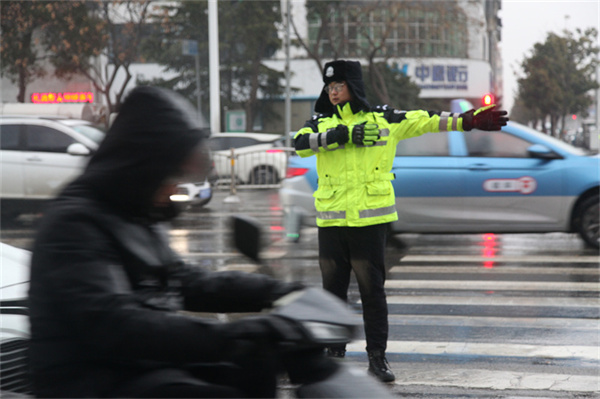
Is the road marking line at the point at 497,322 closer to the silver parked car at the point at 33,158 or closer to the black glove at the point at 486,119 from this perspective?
the black glove at the point at 486,119

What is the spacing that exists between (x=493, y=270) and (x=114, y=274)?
24.2 feet

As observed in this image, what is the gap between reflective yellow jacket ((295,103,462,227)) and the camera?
4723 millimetres

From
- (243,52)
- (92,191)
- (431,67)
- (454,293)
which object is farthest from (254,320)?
(431,67)

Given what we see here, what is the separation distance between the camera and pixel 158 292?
2.06m

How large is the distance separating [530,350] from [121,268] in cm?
421

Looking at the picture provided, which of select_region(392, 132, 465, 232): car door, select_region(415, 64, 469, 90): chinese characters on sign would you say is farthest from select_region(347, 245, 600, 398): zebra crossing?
select_region(415, 64, 469, 90): chinese characters on sign

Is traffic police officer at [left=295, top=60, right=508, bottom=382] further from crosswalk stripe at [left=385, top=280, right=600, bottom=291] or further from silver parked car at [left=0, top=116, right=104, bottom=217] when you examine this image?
silver parked car at [left=0, top=116, right=104, bottom=217]

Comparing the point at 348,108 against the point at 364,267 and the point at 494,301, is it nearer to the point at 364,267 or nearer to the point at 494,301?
the point at 364,267

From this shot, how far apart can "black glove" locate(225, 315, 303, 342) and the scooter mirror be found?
37 centimetres

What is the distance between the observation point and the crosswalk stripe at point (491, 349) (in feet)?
17.6

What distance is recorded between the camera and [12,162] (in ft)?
44.6

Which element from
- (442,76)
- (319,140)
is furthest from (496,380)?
(442,76)

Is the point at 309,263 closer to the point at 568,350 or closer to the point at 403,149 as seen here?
the point at 403,149

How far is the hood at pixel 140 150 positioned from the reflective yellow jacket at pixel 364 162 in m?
2.84
